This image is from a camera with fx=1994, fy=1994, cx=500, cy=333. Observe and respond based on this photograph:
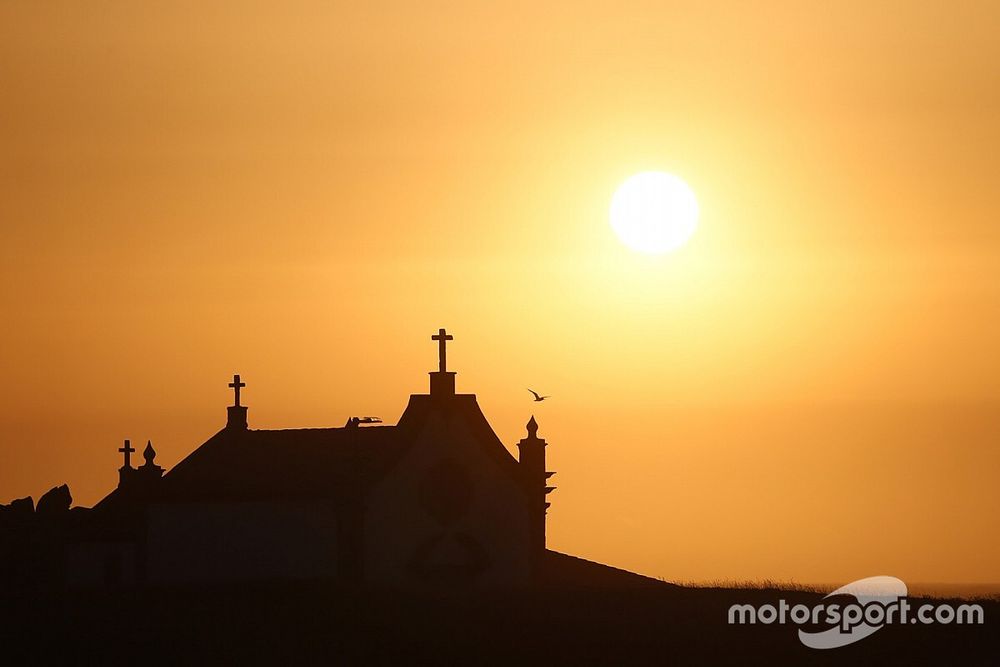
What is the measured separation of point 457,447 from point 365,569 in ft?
19.1

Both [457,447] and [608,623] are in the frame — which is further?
[457,447]

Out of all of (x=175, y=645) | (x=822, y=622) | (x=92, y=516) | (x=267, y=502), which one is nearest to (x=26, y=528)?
(x=92, y=516)

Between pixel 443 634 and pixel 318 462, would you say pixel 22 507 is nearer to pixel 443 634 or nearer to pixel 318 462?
pixel 318 462

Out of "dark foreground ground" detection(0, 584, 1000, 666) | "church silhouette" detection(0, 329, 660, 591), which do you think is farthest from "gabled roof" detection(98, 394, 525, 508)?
"dark foreground ground" detection(0, 584, 1000, 666)

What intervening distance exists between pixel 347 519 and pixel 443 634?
19.2 metres

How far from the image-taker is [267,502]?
69.4 m

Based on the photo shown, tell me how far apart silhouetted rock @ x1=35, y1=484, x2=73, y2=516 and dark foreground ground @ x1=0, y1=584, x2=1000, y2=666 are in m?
17.5

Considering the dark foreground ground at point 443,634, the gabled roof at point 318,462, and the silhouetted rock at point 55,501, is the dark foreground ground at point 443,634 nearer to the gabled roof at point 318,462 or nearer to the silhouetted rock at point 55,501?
the gabled roof at point 318,462

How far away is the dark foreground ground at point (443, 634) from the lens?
46.3 meters

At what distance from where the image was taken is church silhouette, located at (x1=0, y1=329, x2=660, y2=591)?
69000 mm

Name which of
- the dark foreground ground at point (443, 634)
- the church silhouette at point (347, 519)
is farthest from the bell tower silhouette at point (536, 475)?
the dark foreground ground at point (443, 634)

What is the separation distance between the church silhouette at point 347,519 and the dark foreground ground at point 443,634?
33.5 ft

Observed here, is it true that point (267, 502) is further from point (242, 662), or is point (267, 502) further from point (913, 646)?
point (913, 646)

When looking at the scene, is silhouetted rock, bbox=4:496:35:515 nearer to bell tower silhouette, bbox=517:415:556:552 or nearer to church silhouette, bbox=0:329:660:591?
church silhouette, bbox=0:329:660:591
